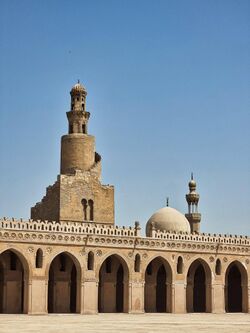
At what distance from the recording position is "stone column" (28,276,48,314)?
3931 cm

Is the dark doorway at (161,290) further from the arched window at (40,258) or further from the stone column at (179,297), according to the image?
the arched window at (40,258)

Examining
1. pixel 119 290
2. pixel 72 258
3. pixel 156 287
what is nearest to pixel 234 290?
pixel 156 287

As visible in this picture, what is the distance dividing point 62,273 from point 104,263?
10.2 ft

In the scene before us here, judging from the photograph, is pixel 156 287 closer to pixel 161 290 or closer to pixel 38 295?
pixel 161 290

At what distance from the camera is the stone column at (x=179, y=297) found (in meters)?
44.2

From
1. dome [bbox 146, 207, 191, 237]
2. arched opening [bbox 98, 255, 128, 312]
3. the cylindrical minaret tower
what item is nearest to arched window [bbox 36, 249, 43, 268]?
arched opening [bbox 98, 255, 128, 312]

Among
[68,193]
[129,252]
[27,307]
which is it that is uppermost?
[68,193]

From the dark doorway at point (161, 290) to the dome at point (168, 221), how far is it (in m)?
3.12

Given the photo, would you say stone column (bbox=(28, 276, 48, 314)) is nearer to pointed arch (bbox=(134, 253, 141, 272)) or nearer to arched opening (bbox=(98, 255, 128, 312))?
arched opening (bbox=(98, 255, 128, 312))

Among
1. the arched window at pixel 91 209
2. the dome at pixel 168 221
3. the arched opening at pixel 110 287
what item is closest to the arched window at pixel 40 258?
the arched opening at pixel 110 287

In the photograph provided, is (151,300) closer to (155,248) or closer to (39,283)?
(155,248)

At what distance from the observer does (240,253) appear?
4744cm

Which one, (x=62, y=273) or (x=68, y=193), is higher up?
(x=68, y=193)

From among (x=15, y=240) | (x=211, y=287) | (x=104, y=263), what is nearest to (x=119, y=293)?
(x=104, y=263)
